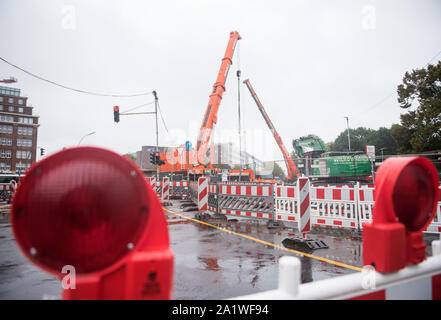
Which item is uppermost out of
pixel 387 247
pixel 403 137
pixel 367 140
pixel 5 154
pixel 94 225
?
pixel 367 140

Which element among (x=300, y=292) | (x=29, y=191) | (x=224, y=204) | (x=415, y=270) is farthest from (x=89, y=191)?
(x=224, y=204)

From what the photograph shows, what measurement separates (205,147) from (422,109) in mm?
19916

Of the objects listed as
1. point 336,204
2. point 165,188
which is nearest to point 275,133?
point 165,188

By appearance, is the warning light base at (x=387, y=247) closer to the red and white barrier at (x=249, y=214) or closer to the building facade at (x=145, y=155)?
the red and white barrier at (x=249, y=214)

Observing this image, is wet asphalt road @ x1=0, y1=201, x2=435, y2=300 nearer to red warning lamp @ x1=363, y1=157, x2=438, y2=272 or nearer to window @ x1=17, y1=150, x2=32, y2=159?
red warning lamp @ x1=363, y1=157, x2=438, y2=272

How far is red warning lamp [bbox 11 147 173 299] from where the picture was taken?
0.87 m

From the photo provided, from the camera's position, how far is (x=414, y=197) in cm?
153

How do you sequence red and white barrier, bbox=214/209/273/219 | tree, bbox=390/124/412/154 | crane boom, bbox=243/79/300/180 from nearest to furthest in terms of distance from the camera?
red and white barrier, bbox=214/209/273/219 → crane boom, bbox=243/79/300/180 → tree, bbox=390/124/412/154

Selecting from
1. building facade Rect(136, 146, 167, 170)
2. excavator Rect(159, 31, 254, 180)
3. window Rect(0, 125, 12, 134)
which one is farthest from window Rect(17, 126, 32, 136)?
excavator Rect(159, 31, 254, 180)

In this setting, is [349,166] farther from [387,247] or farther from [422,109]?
[387,247]

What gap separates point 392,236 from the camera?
1.42 meters

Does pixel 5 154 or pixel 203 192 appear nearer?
pixel 203 192

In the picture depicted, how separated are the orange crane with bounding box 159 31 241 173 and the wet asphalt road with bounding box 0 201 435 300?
12.0 metres

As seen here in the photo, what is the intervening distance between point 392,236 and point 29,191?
1.73m
